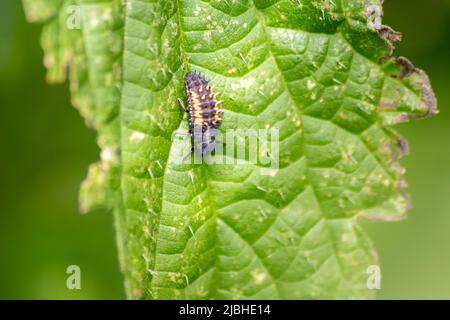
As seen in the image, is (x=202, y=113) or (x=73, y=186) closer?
(x=202, y=113)

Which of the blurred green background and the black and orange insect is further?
the blurred green background

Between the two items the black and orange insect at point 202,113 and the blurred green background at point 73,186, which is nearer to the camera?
the black and orange insect at point 202,113

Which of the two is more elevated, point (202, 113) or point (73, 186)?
point (202, 113)
